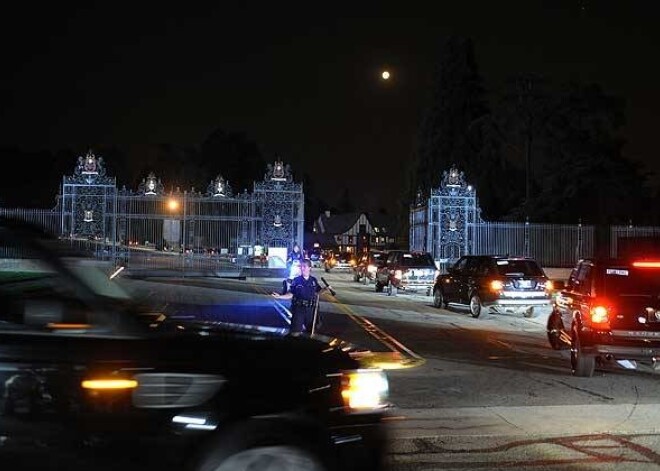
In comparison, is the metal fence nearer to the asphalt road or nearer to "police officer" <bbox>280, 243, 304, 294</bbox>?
"police officer" <bbox>280, 243, 304, 294</bbox>

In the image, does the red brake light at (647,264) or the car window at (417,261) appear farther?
the car window at (417,261)

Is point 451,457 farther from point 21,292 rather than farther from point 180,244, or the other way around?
point 180,244

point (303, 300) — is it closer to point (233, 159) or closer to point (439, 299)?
point (439, 299)

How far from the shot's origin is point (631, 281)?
11547 millimetres

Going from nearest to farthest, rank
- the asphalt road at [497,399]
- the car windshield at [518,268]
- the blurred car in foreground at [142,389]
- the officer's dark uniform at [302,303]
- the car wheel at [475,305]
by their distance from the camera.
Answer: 1. the blurred car in foreground at [142,389]
2. the asphalt road at [497,399]
3. the officer's dark uniform at [302,303]
4. the car windshield at [518,268]
5. the car wheel at [475,305]

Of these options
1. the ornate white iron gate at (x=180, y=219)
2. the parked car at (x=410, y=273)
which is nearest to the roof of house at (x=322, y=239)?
the ornate white iron gate at (x=180, y=219)

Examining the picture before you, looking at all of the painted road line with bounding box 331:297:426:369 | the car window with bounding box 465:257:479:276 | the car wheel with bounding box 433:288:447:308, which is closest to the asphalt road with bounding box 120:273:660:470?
the painted road line with bounding box 331:297:426:369

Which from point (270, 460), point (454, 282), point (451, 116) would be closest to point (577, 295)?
point (270, 460)

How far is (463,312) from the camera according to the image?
23.3 meters

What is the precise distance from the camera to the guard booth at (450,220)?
34.8 m

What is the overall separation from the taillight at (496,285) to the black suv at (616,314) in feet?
28.1

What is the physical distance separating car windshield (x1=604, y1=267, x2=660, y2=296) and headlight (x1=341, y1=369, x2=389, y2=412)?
24.8 feet

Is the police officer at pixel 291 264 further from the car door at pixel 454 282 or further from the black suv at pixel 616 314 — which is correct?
the black suv at pixel 616 314

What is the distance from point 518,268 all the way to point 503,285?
2.85ft
